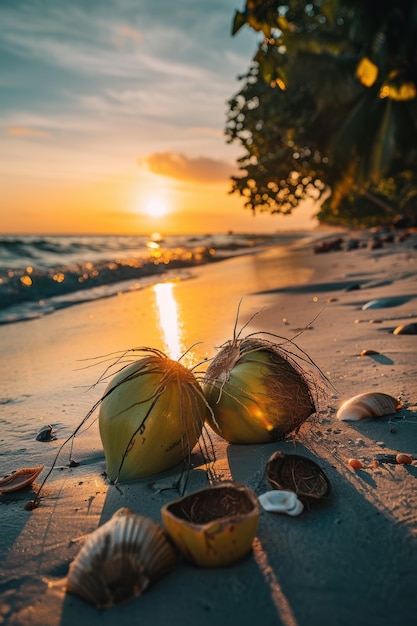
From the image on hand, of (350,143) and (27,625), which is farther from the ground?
(350,143)

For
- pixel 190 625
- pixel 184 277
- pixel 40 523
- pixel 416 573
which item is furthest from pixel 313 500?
pixel 184 277

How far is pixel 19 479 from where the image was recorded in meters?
2.13

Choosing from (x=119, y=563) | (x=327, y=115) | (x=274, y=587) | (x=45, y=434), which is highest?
(x=327, y=115)

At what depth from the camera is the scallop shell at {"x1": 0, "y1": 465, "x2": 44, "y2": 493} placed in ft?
6.79

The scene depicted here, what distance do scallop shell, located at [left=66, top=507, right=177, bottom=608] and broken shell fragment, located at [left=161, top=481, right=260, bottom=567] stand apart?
6 centimetres

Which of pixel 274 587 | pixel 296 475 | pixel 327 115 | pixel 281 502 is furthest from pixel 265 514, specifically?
pixel 327 115

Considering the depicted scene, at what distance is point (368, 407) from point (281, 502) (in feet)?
3.03

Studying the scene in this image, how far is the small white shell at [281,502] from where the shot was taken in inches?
64.8

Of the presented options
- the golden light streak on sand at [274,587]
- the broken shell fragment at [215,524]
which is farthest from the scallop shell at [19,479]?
the golden light streak on sand at [274,587]

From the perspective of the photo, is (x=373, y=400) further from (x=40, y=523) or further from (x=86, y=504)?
(x=40, y=523)

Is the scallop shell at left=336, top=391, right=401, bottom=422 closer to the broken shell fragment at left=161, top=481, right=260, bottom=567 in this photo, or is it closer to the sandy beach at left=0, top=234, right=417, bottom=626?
the sandy beach at left=0, top=234, right=417, bottom=626

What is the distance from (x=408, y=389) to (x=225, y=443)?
3.71 ft

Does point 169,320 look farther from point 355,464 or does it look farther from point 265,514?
point 265,514

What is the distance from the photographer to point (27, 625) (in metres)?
1.30
